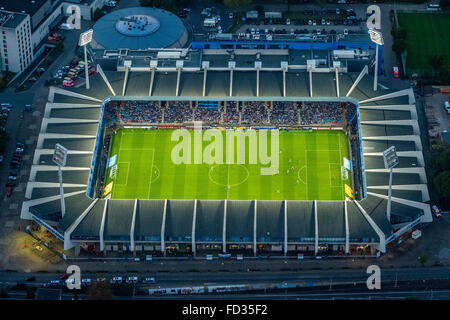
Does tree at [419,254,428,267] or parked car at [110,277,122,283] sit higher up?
tree at [419,254,428,267]

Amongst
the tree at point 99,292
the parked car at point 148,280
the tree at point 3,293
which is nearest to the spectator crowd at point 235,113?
the parked car at point 148,280

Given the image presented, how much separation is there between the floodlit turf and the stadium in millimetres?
221

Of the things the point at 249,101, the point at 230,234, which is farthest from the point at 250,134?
the point at 230,234

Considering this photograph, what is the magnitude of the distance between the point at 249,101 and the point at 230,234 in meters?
38.9

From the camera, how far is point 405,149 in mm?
183375

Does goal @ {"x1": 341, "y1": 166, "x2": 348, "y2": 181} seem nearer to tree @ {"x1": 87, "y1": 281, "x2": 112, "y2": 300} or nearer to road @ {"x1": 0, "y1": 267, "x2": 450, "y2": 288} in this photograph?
road @ {"x1": 0, "y1": 267, "x2": 450, "y2": 288}

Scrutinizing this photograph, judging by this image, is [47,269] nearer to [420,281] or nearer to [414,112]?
[420,281]

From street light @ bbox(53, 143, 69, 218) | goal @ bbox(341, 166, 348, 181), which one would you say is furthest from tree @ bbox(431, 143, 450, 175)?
street light @ bbox(53, 143, 69, 218)

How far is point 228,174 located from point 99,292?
4020cm

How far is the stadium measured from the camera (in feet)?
556

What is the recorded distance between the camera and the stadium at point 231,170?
556ft

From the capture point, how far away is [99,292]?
6216 inches

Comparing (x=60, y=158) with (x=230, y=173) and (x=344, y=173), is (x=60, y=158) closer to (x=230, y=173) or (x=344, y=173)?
(x=230, y=173)

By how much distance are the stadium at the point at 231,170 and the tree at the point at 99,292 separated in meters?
10.7
